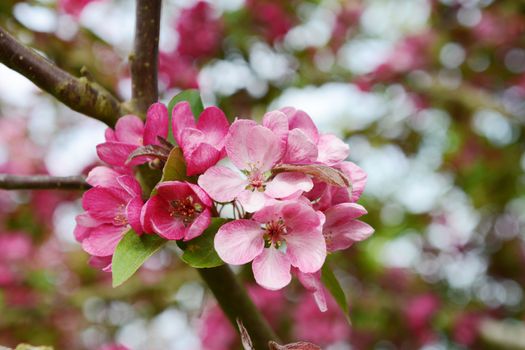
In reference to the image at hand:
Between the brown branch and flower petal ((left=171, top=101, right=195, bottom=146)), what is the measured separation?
248 mm

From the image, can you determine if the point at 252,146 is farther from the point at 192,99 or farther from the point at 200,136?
the point at 192,99

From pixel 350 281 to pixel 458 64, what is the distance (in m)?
1.55

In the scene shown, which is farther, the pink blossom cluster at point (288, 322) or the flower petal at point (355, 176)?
the pink blossom cluster at point (288, 322)

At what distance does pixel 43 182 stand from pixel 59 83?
0.20m

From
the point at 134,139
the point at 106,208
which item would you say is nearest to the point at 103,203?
the point at 106,208

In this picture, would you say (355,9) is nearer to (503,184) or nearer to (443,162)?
(443,162)

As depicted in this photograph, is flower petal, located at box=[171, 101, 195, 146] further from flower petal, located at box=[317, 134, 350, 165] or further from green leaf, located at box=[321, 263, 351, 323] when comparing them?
green leaf, located at box=[321, 263, 351, 323]

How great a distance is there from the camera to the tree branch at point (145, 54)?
3.40 feet

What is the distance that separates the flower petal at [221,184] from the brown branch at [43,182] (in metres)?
0.33

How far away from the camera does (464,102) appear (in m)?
3.26

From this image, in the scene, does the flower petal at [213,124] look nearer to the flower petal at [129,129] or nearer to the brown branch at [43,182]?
the flower petal at [129,129]

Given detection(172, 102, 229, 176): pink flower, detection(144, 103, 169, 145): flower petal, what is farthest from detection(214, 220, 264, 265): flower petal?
detection(144, 103, 169, 145): flower petal

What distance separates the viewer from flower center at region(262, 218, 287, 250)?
818mm

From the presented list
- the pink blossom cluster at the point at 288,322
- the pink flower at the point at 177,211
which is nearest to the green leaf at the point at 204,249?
the pink flower at the point at 177,211
